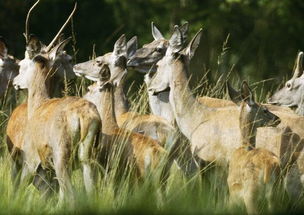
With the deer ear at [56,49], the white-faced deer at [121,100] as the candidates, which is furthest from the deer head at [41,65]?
the white-faced deer at [121,100]

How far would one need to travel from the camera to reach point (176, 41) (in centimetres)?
1095

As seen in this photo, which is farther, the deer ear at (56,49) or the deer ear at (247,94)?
the deer ear at (56,49)

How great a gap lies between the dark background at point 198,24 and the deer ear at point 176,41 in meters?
8.22

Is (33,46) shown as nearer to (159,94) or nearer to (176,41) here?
(176,41)

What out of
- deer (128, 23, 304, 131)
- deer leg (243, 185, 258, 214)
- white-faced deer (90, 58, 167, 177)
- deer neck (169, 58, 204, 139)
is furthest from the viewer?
deer (128, 23, 304, 131)

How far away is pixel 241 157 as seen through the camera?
376 inches

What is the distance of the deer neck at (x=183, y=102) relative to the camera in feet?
35.5

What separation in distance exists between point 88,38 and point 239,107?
1317 centimetres

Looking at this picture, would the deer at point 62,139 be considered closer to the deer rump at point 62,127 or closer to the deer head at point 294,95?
the deer rump at point 62,127

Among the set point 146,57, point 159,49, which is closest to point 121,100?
point 146,57

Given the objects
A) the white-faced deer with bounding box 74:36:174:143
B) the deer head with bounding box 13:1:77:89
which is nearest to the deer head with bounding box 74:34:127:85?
the white-faced deer with bounding box 74:36:174:143

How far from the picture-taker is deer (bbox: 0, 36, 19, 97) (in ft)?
39.9

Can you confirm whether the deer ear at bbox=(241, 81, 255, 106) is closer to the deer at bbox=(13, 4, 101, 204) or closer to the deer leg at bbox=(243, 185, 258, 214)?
the deer leg at bbox=(243, 185, 258, 214)

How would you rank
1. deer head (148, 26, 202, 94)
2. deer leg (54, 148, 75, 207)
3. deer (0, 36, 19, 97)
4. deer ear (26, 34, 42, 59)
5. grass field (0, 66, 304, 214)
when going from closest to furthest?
grass field (0, 66, 304, 214) < deer leg (54, 148, 75, 207) < deer ear (26, 34, 42, 59) < deer head (148, 26, 202, 94) < deer (0, 36, 19, 97)
